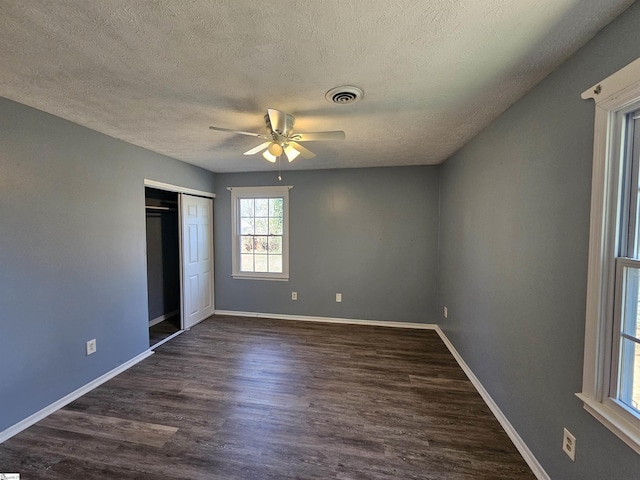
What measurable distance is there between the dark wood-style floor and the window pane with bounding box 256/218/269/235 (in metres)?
1.94

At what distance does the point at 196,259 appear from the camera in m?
4.11

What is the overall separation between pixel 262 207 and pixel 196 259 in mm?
1291

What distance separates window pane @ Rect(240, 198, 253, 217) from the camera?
4.50m

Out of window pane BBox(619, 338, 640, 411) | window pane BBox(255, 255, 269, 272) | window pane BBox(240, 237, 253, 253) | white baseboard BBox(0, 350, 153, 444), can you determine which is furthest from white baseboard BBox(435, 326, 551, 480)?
white baseboard BBox(0, 350, 153, 444)

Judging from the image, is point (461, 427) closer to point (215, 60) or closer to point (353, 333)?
point (353, 333)

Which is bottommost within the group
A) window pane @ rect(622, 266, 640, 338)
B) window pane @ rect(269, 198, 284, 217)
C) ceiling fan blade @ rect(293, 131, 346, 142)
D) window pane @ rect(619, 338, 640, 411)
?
window pane @ rect(619, 338, 640, 411)

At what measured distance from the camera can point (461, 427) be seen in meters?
2.03

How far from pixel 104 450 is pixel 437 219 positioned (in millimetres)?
4182

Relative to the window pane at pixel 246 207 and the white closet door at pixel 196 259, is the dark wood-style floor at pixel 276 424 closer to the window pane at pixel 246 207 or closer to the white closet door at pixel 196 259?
the white closet door at pixel 196 259

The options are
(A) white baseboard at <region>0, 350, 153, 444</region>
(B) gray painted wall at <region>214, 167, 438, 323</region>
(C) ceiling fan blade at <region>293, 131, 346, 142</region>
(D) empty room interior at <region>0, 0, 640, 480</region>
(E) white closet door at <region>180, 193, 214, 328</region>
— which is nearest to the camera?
(D) empty room interior at <region>0, 0, 640, 480</region>

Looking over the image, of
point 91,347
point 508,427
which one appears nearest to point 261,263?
point 91,347

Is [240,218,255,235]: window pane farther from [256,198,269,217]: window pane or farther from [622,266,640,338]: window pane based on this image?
[622,266,640,338]: window pane

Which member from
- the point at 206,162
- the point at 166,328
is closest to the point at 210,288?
the point at 166,328

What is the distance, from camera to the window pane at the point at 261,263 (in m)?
4.49
